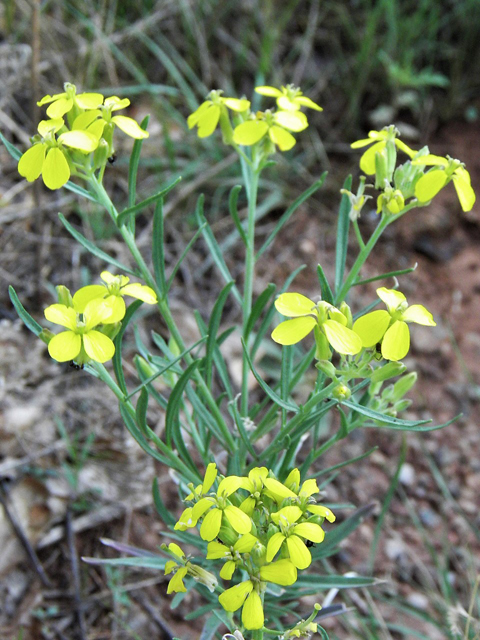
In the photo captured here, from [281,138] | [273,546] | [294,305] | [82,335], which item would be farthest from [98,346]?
[281,138]

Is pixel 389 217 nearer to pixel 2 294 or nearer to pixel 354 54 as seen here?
pixel 2 294

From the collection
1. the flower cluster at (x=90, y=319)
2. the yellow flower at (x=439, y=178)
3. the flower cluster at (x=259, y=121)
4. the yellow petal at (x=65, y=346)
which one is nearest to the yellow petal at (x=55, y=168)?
the flower cluster at (x=90, y=319)

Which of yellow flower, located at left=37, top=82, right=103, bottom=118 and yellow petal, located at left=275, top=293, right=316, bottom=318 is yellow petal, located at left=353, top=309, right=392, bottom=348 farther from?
yellow flower, located at left=37, top=82, right=103, bottom=118

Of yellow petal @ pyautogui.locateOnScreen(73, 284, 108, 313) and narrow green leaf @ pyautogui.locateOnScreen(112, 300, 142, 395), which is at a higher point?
yellow petal @ pyautogui.locateOnScreen(73, 284, 108, 313)

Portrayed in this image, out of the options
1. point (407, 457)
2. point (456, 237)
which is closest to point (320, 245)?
point (456, 237)

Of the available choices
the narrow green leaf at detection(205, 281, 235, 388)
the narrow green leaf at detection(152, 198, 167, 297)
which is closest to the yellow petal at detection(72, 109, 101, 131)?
the narrow green leaf at detection(152, 198, 167, 297)

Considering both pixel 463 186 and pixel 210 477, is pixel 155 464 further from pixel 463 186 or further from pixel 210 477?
pixel 463 186
